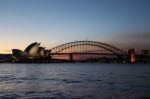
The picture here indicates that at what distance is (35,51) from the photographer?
547 feet

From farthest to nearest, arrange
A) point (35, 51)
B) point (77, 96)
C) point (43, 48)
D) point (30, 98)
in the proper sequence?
point (43, 48), point (35, 51), point (77, 96), point (30, 98)

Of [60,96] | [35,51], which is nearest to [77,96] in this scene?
[60,96]

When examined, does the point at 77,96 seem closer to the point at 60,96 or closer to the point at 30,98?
the point at 60,96

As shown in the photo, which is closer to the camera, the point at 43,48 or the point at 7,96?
the point at 7,96

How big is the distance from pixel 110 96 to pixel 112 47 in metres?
162

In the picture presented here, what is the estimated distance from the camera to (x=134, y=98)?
76.6ft

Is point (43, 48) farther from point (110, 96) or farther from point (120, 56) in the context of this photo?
point (110, 96)

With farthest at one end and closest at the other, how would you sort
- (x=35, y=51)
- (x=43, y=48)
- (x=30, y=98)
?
(x=43, y=48) → (x=35, y=51) → (x=30, y=98)

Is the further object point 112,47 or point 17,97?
point 112,47

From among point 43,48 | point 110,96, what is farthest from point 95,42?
point 110,96

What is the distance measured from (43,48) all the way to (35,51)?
461 inches

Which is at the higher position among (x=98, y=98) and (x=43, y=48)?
(x=43, y=48)

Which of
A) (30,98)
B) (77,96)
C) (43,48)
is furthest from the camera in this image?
(43,48)

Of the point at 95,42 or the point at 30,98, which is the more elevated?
the point at 95,42
